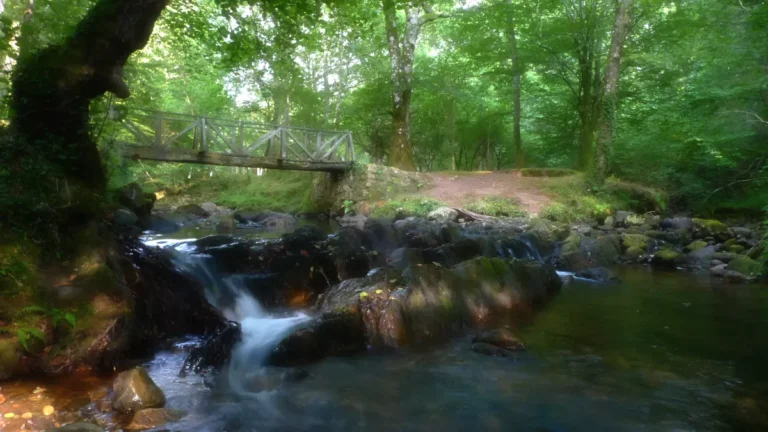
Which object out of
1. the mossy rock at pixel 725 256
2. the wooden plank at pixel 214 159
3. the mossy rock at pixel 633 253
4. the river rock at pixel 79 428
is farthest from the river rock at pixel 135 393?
the mossy rock at pixel 725 256

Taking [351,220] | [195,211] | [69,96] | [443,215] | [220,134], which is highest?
[220,134]

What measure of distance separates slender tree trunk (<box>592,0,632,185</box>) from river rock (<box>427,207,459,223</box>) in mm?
4825

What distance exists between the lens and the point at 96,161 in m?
5.37

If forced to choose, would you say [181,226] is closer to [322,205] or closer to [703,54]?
[322,205]

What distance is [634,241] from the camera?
11.0m

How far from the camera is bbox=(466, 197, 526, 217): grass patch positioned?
1402cm

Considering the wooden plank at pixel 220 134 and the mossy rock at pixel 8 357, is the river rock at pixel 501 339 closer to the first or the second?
the mossy rock at pixel 8 357

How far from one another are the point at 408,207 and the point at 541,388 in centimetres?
1039

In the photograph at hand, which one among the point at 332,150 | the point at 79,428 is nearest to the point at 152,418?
the point at 79,428

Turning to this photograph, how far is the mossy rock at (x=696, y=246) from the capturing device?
34.0 ft

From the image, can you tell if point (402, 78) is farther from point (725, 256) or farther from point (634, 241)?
point (725, 256)

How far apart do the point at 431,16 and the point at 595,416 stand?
583 inches

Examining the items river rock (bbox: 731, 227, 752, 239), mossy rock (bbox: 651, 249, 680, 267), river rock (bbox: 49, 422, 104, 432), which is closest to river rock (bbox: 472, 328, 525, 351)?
river rock (bbox: 49, 422, 104, 432)

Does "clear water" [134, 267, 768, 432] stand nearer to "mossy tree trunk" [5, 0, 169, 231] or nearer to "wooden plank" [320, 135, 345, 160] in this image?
"mossy tree trunk" [5, 0, 169, 231]
